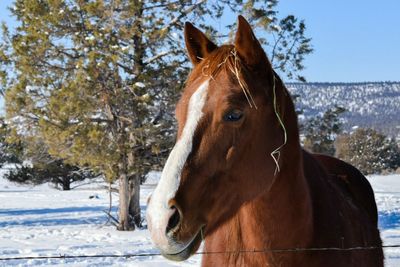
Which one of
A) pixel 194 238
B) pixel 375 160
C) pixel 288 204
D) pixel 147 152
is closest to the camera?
pixel 194 238

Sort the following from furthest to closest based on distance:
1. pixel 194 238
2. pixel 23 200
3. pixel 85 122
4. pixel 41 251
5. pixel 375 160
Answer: pixel 375 160
pixel 23 200
pixel 85 122
pixel 41 251
pixel 194 238

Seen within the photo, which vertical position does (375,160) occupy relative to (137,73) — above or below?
below

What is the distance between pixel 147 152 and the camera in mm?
12000

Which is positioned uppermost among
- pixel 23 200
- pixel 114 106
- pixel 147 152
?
pixel 114 106

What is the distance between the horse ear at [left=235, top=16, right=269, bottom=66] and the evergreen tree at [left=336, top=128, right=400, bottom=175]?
3738 cm

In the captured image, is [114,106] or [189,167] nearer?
[189,167]

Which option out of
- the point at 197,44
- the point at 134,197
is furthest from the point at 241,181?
the point at 134,197

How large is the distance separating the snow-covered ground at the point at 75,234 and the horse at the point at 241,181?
5.95 meters

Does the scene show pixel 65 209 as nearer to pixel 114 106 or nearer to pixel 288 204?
pixel 114 106

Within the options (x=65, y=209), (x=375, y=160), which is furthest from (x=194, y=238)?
(x=375, y=160)

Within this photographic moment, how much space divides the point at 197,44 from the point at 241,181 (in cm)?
76

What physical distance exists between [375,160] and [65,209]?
94.1ft

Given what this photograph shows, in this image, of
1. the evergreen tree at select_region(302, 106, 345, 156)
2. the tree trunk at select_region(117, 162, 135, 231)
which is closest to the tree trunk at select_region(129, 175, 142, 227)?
the tree trunk at select_region(117, 162, 135, 231)

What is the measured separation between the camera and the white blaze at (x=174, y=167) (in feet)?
5.43
